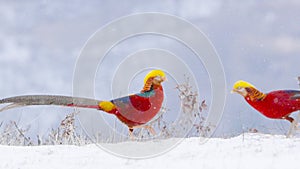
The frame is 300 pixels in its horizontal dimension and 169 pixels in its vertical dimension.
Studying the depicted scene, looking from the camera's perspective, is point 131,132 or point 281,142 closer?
point 281,142

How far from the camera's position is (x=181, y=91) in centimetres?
632

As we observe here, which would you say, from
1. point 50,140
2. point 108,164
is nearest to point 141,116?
point 108,164

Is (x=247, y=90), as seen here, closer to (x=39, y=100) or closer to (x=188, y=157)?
(x=188, y=157)

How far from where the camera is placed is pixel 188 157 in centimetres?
399

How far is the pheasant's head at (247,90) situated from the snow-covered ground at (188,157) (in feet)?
1.50

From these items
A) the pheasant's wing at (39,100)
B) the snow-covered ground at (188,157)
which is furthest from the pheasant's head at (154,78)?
the pheasant's wing at (39,100)

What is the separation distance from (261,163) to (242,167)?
0.50 ft

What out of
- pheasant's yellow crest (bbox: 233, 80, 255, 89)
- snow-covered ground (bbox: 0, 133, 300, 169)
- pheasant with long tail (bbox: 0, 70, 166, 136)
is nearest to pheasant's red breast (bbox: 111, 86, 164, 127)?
pheasant with long tail (bbox: 0, 70, 166, 136)

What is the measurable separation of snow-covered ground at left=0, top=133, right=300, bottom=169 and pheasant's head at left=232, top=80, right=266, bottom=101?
1.50 feet

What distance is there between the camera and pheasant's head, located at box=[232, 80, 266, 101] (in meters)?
5.41

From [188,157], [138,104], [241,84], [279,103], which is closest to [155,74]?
[138,104]

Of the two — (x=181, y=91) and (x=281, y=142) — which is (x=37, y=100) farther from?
(x=281, y=142)

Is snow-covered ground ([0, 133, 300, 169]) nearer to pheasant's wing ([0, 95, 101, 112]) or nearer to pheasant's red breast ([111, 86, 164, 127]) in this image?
pheasant's red breast ([111, 86, 164, 127])

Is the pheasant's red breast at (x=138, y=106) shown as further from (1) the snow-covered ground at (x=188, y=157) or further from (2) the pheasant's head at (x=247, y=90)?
(2) the pheasant's head at (x=247, y=90)
